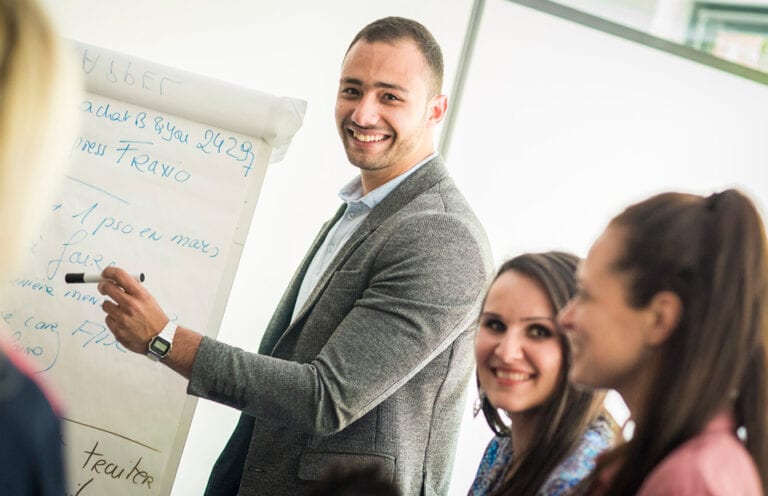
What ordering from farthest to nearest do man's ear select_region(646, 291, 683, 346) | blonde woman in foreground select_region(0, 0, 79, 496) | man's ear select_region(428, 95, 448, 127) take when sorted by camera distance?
man's ear select_region(428, 95, 448, 127) → man's ear select_region(646, 291, 683, 346) → blonde woman in foreground select_region(0, 0, 79, 496)

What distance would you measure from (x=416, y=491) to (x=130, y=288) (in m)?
0.68

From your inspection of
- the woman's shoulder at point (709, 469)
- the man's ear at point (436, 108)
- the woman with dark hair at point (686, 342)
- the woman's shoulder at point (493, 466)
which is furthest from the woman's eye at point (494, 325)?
the man's ear at point (436, 108)

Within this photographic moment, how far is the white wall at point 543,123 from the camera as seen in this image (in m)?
2.48

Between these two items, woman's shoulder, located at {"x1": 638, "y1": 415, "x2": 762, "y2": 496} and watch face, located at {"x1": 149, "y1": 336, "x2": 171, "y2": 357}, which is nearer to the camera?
woman's shoulder, located at {"x1": 638, "y1": 415, "x2": 762, "y2": 496}

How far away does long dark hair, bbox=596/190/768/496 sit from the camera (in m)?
0.89

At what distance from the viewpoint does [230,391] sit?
1573 millimetres

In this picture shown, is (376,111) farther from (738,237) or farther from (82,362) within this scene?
(738,237)

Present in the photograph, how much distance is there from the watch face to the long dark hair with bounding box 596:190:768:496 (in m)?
0.91

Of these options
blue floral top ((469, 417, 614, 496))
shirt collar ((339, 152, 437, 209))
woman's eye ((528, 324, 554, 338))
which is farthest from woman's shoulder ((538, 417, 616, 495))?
shirt collar ((339, 152, 437, 209))

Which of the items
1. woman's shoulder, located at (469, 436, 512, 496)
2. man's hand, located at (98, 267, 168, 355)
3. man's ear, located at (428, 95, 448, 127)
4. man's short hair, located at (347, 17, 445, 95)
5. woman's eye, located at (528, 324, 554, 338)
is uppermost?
man's short hair, located at (347, 17, 445, 95)

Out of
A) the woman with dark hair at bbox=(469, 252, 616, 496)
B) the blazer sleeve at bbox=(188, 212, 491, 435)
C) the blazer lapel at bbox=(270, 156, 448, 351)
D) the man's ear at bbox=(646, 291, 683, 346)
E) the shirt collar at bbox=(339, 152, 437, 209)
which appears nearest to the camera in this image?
the man's ear at bbox=(646, 291, 683, 346)

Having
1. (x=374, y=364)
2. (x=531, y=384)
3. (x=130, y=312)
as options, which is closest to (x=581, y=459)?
(x=531, y=384)

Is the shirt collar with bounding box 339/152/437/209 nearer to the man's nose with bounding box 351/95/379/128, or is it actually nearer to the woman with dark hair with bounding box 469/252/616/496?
the man's nose with bounding box 351/95/379/128

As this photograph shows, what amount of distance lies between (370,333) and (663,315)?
747 mm
